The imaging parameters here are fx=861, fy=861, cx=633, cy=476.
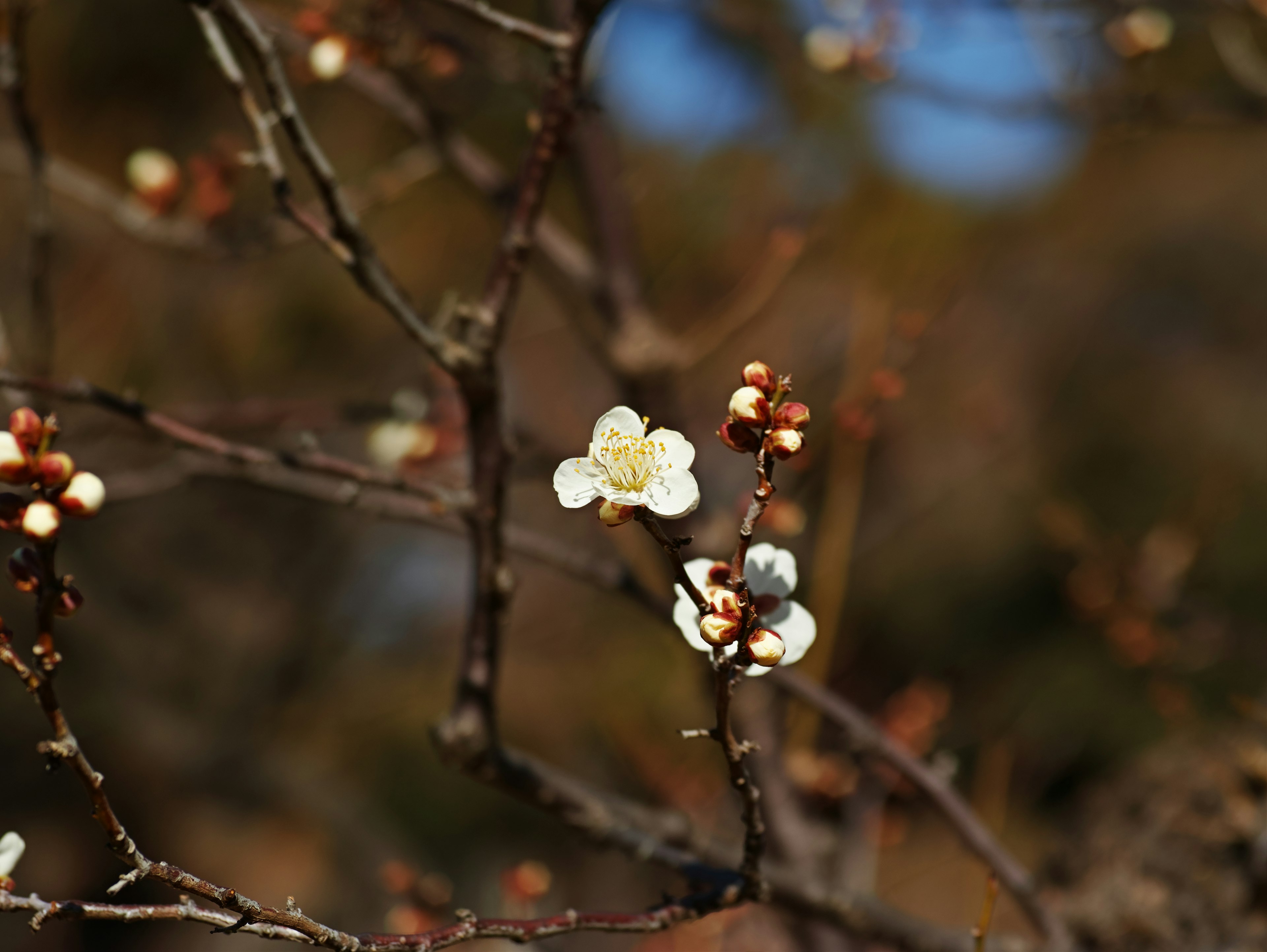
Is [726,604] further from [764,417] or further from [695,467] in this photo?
[695,467]

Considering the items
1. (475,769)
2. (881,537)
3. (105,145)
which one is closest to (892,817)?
(881,537)

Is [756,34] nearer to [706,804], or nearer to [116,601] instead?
[706,804]

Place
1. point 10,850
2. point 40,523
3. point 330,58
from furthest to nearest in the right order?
point 330,58, point 10,850, point 40,523

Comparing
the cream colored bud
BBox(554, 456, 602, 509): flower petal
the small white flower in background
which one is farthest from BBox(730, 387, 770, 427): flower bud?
the cream colored bud

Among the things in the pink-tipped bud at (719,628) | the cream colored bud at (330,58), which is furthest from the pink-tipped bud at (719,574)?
the cream colored bud at (330,58)

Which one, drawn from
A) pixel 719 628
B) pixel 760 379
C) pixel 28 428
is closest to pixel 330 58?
pixel 28 428
